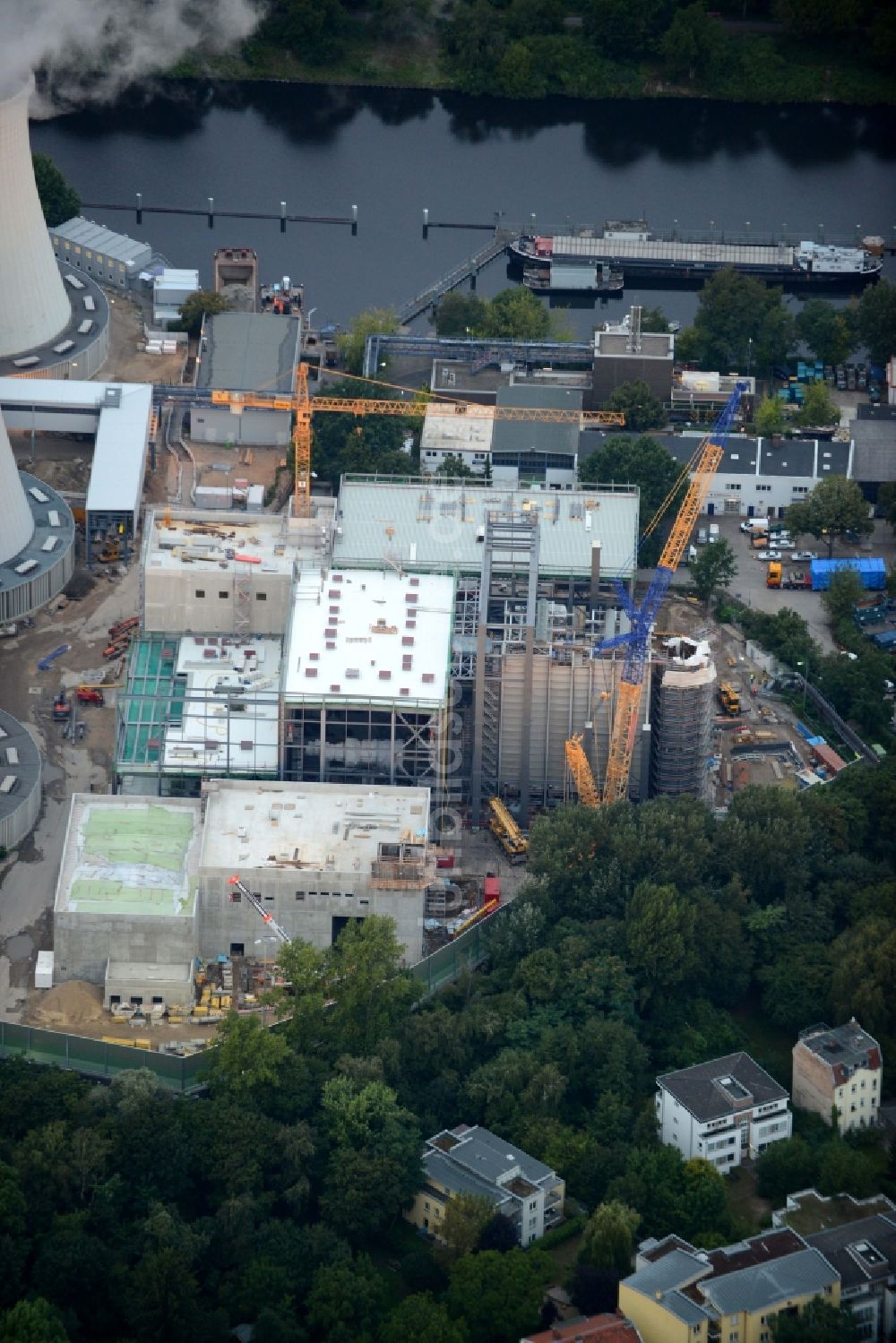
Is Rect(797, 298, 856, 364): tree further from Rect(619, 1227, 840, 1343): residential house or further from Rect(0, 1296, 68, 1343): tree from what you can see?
Rect(0, 1296, 68, 1343): tree

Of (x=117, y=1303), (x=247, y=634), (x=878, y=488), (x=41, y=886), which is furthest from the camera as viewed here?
(x=878, y=488)

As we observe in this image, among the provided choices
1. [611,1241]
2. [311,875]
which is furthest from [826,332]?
[611,1241]

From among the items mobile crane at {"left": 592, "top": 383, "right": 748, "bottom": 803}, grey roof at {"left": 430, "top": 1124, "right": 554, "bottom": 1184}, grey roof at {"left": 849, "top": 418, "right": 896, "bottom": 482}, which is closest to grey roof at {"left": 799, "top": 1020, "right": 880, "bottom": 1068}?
grey roof at {"left": 430, "top": 1124, "right": 554, "bottom": 1184}

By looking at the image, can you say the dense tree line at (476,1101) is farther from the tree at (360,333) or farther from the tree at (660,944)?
the tree at (360,333)

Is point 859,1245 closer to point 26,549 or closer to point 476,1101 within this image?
point 476,1101

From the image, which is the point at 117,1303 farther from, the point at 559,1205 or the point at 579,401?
the point at 579,401

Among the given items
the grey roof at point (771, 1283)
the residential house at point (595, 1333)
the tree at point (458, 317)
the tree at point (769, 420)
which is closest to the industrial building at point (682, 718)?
the tree at point (769, 420)

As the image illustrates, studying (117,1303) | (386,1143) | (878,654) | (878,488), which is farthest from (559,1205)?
(878,488)

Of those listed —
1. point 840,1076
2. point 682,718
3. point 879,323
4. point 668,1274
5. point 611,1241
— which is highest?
point 879,323
